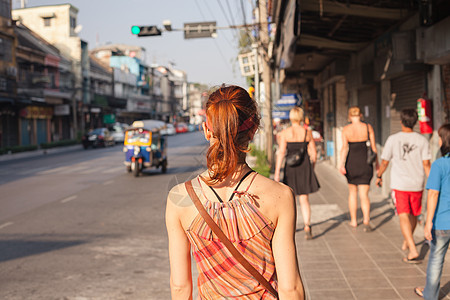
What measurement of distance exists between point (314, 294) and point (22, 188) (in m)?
11.8

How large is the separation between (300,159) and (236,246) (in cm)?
520

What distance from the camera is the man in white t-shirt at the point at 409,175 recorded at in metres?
5.51

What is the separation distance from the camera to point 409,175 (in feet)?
18.1

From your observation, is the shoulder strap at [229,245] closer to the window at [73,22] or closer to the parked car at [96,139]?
the parked car at [96,139]

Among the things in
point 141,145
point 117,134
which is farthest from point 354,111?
point 117,134

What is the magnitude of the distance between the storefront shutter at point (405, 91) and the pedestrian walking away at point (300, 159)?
2.11 metres

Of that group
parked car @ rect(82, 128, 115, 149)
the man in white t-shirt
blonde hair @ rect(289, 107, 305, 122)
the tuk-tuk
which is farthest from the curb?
the man in white t-shirt

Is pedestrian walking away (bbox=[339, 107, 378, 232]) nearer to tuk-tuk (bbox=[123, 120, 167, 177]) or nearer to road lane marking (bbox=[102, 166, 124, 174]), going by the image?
tuk-tuk (bbox=[123, 120, 167, 177])

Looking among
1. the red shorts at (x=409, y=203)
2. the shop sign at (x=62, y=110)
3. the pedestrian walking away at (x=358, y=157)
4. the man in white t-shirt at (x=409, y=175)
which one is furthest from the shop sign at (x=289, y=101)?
the shop sign at (x=62, y=110)

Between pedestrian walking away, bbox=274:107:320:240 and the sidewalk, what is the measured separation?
58 centimetres

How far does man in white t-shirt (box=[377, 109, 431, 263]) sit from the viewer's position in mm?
5508

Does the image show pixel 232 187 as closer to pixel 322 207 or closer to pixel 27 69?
pixel 322 207

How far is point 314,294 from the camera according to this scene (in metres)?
4.77

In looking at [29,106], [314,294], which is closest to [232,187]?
[314,294]
